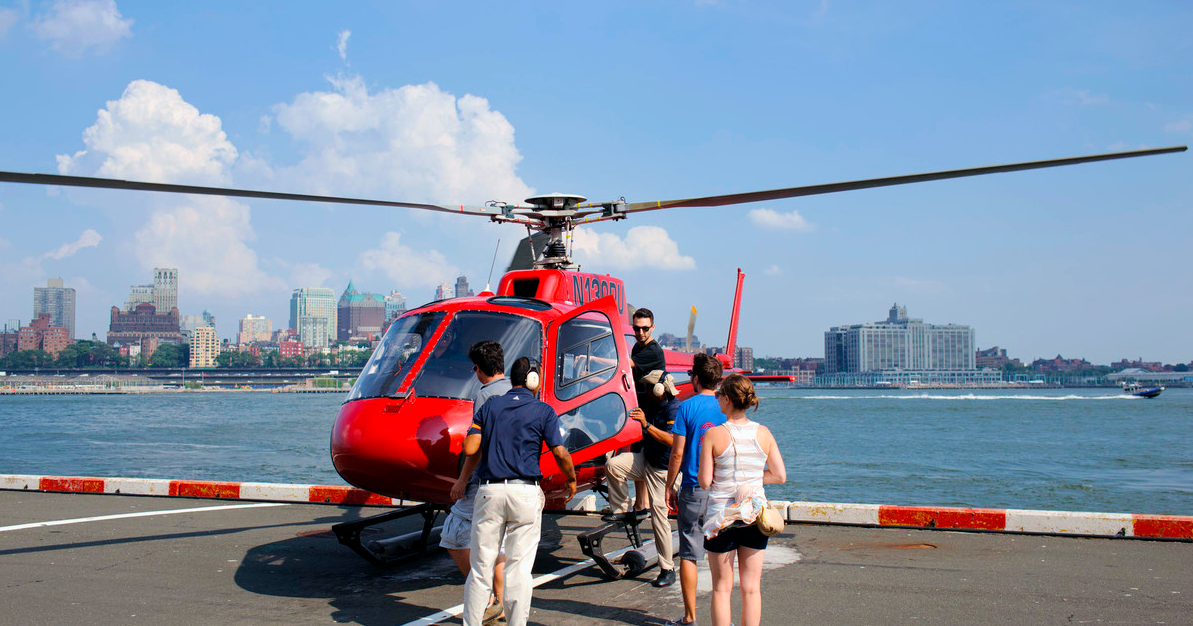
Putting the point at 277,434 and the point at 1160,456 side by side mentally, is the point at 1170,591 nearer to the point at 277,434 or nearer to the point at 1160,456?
the point at 1160,456

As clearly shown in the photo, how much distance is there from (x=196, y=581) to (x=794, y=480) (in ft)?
81.9

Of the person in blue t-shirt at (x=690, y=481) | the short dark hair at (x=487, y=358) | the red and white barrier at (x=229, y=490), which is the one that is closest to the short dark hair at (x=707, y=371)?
the person in blue t-shirt at (x=690, y=481)

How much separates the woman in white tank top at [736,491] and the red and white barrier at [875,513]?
3.54 meters

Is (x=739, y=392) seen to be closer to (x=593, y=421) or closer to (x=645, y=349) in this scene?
(x=593, y=421)

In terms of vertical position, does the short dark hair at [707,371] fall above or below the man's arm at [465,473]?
above

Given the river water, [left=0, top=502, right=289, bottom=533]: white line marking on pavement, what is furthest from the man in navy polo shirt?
the river water

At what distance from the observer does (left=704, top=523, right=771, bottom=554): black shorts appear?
5.05 m

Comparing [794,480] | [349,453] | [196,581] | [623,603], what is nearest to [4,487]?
[196,581]

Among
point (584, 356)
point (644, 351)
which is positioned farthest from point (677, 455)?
point (644, 351)

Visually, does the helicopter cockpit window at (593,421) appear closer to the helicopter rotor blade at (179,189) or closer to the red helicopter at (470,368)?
the red helicopter at (470,368)

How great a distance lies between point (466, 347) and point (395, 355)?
60cm

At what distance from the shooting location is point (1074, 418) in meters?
77.6

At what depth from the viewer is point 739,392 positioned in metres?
5.25

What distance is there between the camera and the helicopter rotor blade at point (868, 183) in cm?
677
